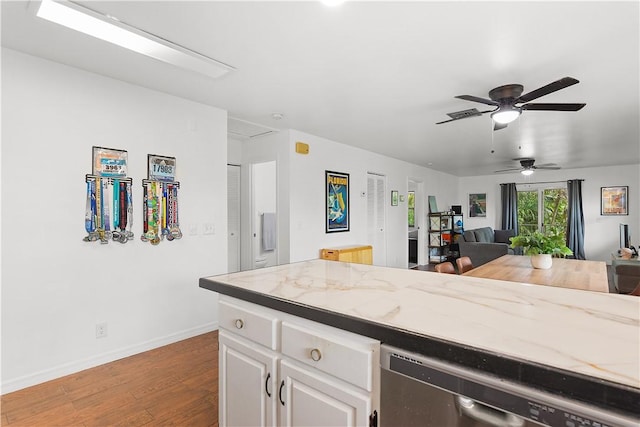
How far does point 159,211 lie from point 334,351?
2.51m

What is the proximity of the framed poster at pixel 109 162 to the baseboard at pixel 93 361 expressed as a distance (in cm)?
149

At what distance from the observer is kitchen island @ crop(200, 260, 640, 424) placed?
70cm

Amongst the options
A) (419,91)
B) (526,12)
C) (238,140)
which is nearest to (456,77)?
(419,91)

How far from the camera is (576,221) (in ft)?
26.3

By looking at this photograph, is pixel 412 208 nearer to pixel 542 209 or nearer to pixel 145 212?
pixel 542 209

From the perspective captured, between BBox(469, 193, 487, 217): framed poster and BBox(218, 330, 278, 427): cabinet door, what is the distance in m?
9.49

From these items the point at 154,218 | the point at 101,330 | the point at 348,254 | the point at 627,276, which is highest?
the point at 154,218

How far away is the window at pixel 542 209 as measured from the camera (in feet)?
27.7

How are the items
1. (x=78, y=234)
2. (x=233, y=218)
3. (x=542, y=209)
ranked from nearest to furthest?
(x=78, y=234) → (x=233, y=218) → (x=542, y=209)

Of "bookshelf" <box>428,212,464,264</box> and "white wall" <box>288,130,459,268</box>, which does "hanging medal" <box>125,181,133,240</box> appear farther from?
"bookshelf" <box>428,212,464,264</box>

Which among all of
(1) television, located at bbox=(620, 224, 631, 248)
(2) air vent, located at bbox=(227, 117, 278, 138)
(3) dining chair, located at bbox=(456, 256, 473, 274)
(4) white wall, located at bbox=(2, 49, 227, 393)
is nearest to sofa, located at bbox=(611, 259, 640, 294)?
(3) dining chair, located at bbox=(456, 256, 473, 274)

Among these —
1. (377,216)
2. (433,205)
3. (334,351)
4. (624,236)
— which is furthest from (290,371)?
(624,236)

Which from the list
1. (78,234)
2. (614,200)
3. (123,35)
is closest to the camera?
(123,35)

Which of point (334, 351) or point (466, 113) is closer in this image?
point (334, 351)
